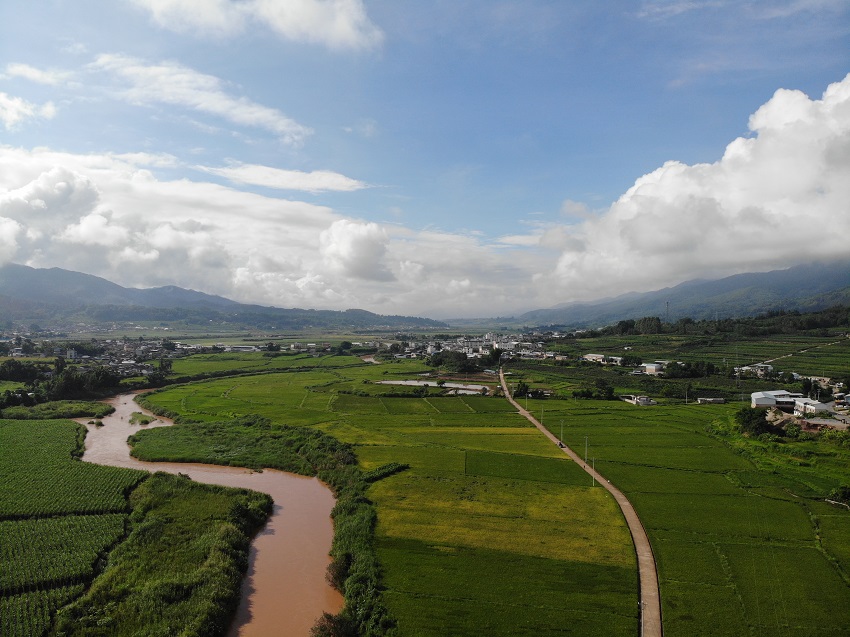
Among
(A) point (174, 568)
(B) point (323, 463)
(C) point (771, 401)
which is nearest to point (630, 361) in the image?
(C) point (771, 401)

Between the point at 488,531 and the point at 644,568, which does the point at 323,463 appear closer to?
the point at 488,531

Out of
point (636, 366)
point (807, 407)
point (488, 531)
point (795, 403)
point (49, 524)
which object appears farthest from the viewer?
point (636, 366)

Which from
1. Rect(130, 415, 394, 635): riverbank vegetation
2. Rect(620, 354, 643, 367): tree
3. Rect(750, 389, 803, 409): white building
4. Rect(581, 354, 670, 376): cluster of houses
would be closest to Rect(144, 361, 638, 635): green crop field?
Rect(130, 415, 394, 635): riverbank vegetation

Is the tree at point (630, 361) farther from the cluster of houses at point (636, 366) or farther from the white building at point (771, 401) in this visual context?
the white building at point (771, 401)

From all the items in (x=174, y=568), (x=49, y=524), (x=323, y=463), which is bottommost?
(x=323, y=463)

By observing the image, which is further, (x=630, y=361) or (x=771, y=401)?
(x=630, y=361)

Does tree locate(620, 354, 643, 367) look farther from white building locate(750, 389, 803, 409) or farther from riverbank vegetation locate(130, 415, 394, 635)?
riverbank vegetation locate(130, 415, 394, 635)

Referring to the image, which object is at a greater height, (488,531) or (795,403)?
(795,403)
